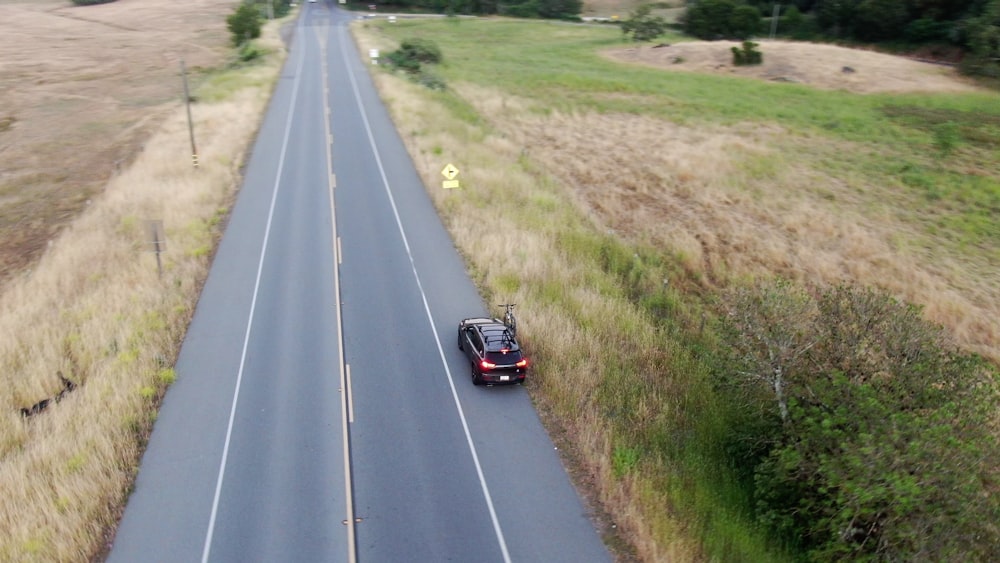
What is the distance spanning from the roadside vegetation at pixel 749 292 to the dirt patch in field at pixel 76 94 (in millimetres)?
17195

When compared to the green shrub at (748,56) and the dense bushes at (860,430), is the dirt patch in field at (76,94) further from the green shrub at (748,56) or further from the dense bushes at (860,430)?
the green shrub at (748,56)

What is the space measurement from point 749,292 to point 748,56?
55003mm

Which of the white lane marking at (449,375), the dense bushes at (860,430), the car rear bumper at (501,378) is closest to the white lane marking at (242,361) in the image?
the white lane marking at (449,375)

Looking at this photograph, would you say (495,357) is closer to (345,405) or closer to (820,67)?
(345,405)

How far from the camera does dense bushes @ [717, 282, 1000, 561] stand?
A: 13.0 m

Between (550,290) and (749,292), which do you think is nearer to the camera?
(749,292)

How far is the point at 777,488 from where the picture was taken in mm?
15719

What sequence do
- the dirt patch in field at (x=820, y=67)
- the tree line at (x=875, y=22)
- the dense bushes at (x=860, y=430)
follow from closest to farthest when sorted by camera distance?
1. the dense bushes at (x=860, y=430)
2. the dirt patch in field at (x=820, y=67)
3. the tree line at (x=875, y=22)

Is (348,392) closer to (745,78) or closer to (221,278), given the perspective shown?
(221,278)

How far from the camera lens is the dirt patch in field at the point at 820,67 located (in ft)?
194

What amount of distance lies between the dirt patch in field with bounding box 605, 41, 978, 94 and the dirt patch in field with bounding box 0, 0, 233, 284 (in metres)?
44.0

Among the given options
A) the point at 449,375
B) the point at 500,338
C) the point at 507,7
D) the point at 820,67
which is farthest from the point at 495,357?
the point at 507,7

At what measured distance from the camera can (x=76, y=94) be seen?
6300cm

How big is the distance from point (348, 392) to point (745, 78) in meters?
54.4
